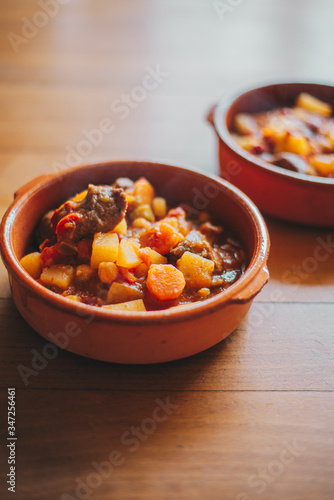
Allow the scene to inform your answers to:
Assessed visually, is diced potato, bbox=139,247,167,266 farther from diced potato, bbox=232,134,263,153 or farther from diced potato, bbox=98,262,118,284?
diced potato, bbox=232,134,263,153

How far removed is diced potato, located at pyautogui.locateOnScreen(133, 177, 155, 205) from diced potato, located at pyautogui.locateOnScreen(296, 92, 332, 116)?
132 centimetres

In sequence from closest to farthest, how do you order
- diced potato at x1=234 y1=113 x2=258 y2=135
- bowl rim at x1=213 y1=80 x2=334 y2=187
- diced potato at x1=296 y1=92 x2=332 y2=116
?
bowl rim at x1=213 y1=80 x2=334 y2=187, diced potato at x1=234 y1=113 x2=258 y2=135, diced potato at x1=296 y1=92 x2=332 y2=116

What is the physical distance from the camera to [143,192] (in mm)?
2012

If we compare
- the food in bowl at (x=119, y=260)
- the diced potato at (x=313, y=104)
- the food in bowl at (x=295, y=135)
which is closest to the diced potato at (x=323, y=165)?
the food in bowl at (x=295, y=135)

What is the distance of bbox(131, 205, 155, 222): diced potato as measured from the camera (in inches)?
77.1

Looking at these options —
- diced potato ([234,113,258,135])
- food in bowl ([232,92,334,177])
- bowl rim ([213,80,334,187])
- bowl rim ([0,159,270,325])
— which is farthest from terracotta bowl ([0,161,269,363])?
diced potato ([234,113,258,135])

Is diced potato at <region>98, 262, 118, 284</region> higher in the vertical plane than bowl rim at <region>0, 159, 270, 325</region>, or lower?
lower

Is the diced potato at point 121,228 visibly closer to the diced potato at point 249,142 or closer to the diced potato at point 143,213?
the diced potato at point 143,213

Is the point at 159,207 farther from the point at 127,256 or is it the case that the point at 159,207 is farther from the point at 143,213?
the point at 127,256

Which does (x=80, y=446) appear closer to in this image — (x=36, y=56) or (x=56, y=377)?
(x=56, y=377)

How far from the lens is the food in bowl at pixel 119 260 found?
161cm

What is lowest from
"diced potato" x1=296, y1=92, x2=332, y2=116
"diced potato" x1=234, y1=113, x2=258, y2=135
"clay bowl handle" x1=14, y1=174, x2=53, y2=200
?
"diced potato" x1=234, y1=113, x2=258, y2=135

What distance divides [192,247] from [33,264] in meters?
0.57

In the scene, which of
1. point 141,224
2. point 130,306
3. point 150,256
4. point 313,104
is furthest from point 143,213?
point 313,104
